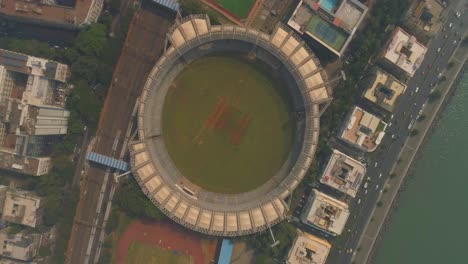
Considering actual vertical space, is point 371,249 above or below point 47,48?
below

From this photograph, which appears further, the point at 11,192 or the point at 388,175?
the point at 388,175

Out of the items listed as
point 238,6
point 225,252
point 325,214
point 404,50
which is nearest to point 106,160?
point 225,252

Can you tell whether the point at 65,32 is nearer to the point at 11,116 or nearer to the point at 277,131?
the point at 11,116

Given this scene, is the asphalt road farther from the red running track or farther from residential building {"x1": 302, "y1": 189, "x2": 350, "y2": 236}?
the red running track

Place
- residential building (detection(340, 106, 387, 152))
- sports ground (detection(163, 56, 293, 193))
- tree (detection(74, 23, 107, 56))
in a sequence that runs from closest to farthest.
Answer: residential building (detection(340, 106, 387, 152)), tree (detection(74, 23, 107, 56)), sports ground (detection(163, 56, 293, 193))

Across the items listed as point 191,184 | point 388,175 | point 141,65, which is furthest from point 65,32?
point 388,175

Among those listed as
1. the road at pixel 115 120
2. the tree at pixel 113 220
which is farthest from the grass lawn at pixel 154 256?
the road at pixel 115 120

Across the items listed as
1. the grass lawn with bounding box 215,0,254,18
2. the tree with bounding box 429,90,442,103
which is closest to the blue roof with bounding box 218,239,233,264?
the grass lawn with bounding box 215,0,254,18
